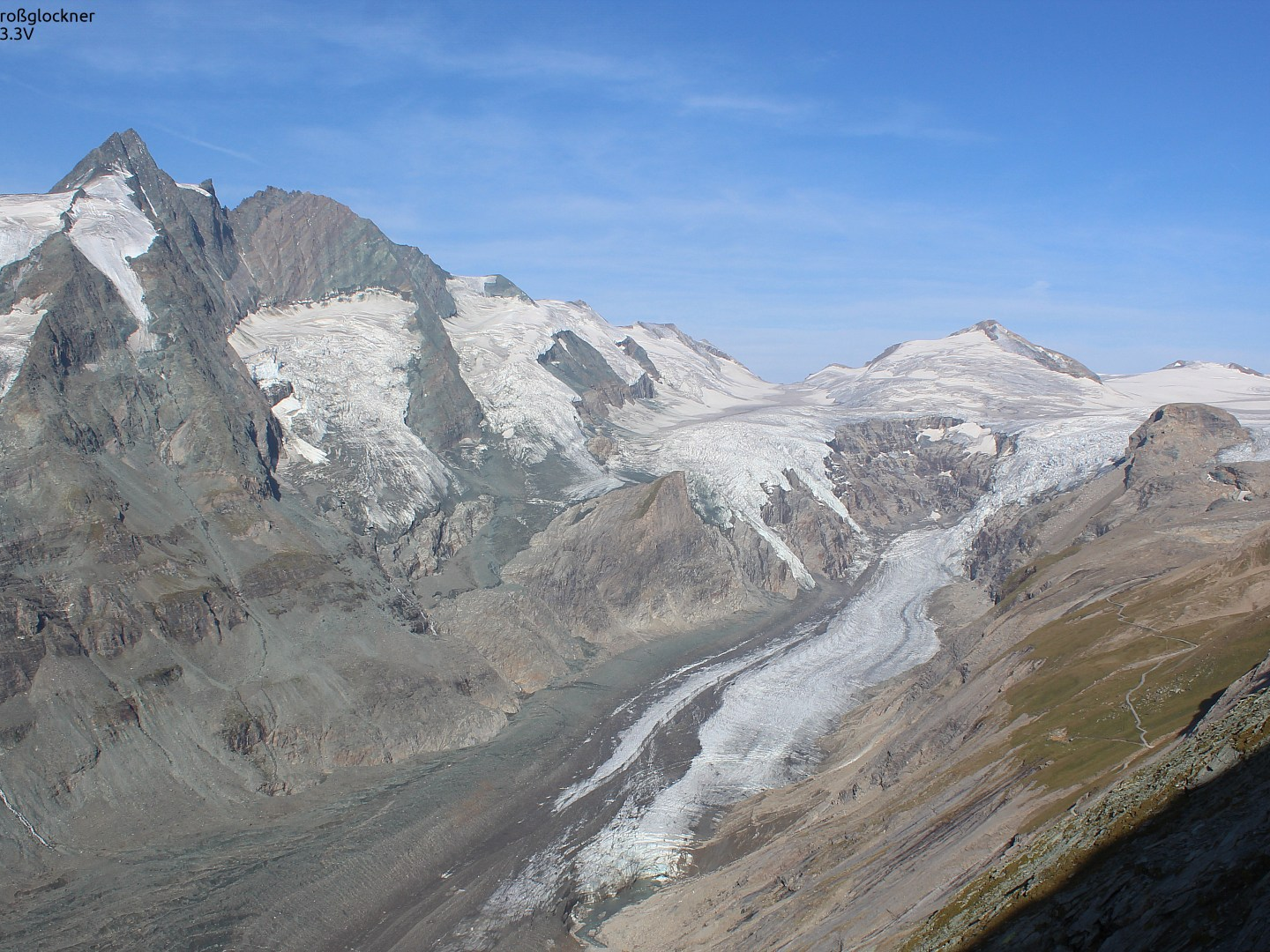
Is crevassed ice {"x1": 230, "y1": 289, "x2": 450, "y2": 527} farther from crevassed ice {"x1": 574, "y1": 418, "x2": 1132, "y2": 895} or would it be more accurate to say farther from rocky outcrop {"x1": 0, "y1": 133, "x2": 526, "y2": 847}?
crevassed ice {"x1": 574, "y1": 418, "x2": 1132, "y2": 895}

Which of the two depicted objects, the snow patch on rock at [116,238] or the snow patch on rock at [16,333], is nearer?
the snow patch on rock at [16,333]

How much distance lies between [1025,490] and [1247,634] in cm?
9126

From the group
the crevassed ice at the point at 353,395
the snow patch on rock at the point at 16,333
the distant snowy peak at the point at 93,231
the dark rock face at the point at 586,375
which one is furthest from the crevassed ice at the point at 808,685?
the distant snowy peak at the point at 93,231

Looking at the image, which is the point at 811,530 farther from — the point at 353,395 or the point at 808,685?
the point at 353,395

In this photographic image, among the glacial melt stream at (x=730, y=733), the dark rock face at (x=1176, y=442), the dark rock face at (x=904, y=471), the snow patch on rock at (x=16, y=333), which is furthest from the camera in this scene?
the dark rock face at (x=904, y=471)

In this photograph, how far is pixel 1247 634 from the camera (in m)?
37.6

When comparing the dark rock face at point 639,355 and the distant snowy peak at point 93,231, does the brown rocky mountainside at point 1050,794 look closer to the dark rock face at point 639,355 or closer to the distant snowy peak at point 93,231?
the distant snowy peak at point 93,231

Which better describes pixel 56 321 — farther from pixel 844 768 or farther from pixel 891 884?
pixel 891 884

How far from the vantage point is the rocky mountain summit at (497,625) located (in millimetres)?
37062

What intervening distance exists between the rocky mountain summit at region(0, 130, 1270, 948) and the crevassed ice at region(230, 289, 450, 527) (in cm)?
47

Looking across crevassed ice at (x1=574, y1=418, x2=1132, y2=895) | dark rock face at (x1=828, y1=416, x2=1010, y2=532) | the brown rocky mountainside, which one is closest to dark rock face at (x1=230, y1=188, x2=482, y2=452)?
crevassed ice at (x1=574, y1=418, x2=1132, y2=895)

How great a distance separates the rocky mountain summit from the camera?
37.1 meters

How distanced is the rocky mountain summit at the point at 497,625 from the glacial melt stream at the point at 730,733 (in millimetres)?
354

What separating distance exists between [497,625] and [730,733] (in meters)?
22.8
